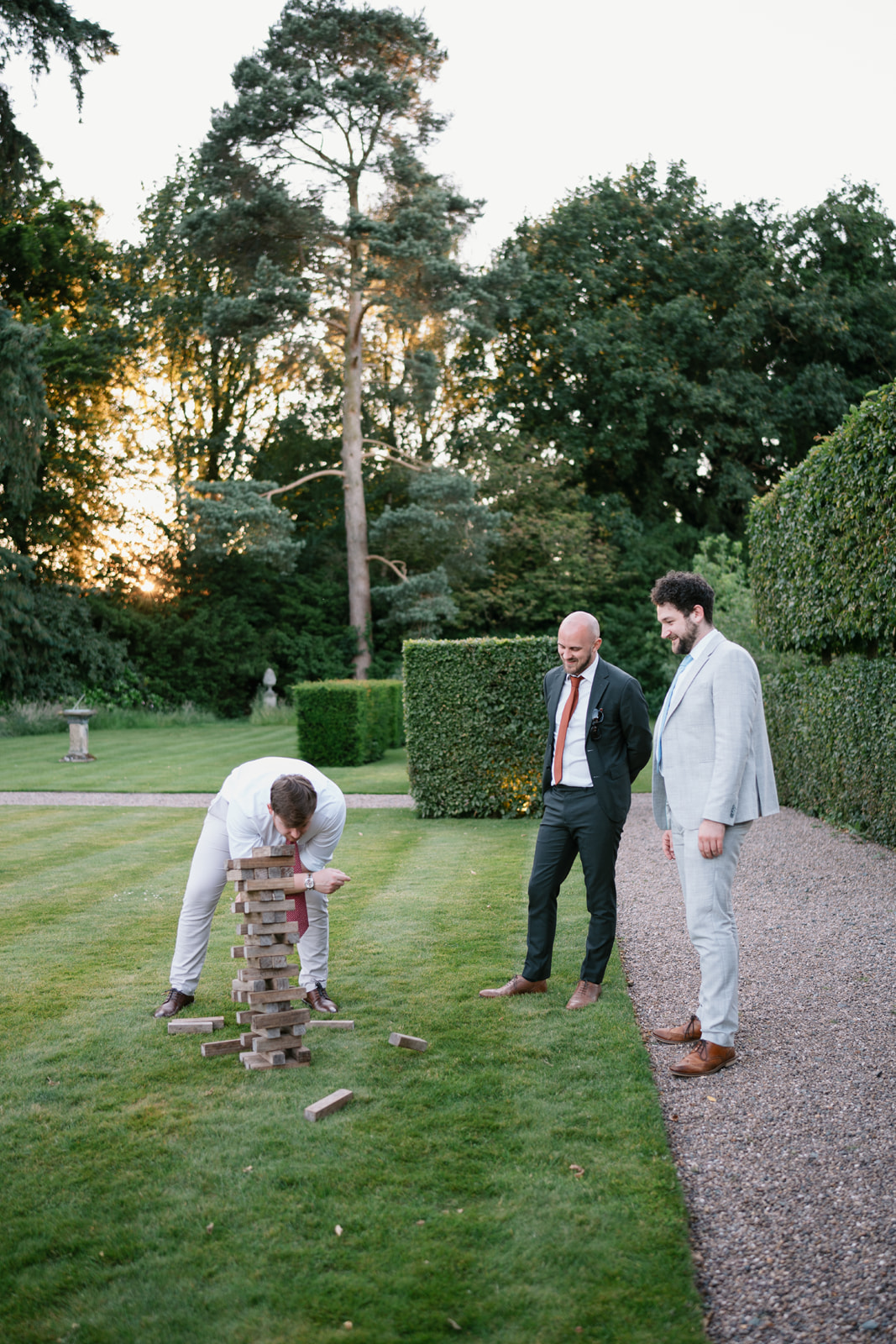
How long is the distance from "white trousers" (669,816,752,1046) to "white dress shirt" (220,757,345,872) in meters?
1.46

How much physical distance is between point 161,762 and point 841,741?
11.5 metres

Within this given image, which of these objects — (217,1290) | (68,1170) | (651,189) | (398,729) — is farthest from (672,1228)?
(651,189)

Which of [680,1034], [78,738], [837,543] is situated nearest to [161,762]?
[78,738]

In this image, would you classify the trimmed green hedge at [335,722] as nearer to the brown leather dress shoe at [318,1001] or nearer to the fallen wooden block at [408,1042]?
the brown leather dress shoe at [318,1001]

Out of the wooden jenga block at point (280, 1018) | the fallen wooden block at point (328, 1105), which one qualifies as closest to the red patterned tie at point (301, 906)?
the wooden jenga block at point (280, 1018)

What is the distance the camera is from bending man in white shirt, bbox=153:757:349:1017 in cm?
411

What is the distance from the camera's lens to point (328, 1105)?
11.9 ft

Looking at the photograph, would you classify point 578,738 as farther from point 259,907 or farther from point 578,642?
point 259,907

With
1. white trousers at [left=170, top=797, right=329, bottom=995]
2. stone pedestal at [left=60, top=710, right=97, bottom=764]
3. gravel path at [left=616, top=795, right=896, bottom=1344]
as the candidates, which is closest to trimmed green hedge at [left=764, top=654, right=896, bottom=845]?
gravel path at [left=616, top=795, right=896, bottom=1344]

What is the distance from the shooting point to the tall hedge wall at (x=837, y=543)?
8.11 metres

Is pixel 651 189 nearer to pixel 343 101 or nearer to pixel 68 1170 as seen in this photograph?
pixel 343 101

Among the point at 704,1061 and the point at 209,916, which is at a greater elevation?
the point at 209,916

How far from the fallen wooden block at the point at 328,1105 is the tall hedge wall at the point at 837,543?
618 centimetres

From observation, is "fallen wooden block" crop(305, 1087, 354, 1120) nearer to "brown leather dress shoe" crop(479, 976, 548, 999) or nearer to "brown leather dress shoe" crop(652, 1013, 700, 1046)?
"brown leather dress shoe" crop(479, 976, 548, 999)
